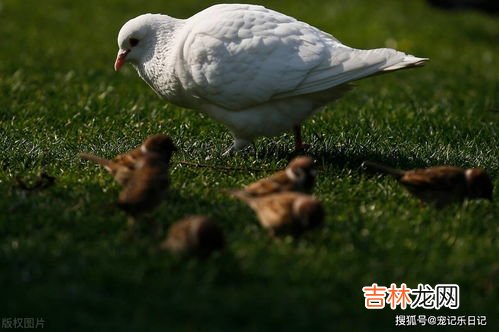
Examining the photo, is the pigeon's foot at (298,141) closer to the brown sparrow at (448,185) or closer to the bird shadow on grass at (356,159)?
the bird shadow on grass at (356,159)

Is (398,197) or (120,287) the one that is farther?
(398,197)

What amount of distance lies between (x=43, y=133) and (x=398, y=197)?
10.7 ft

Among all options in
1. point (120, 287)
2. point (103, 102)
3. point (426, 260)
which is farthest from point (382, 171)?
point (103, 102)

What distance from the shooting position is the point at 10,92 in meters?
8.85

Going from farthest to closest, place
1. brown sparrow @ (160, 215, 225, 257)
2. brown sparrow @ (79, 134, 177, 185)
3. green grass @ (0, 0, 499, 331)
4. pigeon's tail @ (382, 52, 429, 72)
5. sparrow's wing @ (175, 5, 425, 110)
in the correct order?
sparrow's wing @ (175, 5, 425, 110) < pigeon's tail @ (382, 52, 429, 72) < brown sparrow @ (79, 134, 177, 185) < brown sparrow @ (160, 215, 225, 257) < green grass @ (0, 0, 499, 331)

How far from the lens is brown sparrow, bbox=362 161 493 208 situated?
549 cm

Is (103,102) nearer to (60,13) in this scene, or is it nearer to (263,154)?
(263,154)

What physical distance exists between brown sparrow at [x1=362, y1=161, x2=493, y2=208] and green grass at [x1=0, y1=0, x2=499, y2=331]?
11 cm

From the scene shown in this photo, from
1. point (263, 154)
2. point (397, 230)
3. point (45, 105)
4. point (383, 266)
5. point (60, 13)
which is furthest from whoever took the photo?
point (60, 13)

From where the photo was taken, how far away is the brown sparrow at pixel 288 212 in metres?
4.77

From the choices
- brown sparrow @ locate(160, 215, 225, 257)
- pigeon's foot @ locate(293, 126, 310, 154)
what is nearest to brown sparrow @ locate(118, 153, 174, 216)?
brown sparrow @ locate(160, 215, 225, 257)

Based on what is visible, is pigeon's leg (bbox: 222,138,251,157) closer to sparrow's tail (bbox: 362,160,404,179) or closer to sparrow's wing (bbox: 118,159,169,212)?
sparrow's tail (bbox: 362,160,404,179)

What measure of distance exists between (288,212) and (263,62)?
1.83 m

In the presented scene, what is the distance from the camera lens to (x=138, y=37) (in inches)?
274
